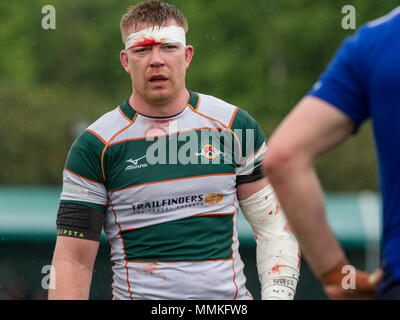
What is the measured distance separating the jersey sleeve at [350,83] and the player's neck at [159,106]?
185 cm

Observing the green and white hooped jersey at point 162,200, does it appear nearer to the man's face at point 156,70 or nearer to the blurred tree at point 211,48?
the man's face at point 156,70

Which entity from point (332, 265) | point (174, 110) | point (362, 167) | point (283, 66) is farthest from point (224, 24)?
point (332, 265)

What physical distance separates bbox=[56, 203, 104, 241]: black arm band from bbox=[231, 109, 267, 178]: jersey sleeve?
2.74 ft

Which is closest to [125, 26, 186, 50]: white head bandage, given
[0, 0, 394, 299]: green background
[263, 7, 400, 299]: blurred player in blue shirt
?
[263, 7, 400, 299]: blurred player in blue shirt

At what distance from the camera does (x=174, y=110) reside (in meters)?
4.16

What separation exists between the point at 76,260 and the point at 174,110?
984mm

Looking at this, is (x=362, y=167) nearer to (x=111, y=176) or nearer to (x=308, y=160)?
(x=111, y=176)

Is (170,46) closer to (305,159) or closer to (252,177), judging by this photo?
(252,177)

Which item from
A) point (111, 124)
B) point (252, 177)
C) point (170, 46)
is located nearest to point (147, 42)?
point (170, 46)

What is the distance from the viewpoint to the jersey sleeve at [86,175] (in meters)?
3.98

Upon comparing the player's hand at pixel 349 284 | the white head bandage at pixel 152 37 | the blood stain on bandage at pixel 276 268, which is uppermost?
the white head bandage at pixel 152 37

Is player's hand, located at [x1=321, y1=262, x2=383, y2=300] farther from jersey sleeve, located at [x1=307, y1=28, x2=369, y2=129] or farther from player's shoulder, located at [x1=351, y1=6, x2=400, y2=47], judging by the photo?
player's shoulder, located at [x1=351, y1=6, x2=400, y2=47]

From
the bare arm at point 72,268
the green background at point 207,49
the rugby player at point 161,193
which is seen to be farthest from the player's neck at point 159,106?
the green background at point 207,49

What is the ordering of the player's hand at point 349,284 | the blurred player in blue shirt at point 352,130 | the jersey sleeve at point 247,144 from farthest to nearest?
1. the jersey sleeve at point 247,144
2. the player's hand at point 349,284
3. the blurred player in blue shirt at point 352,130
